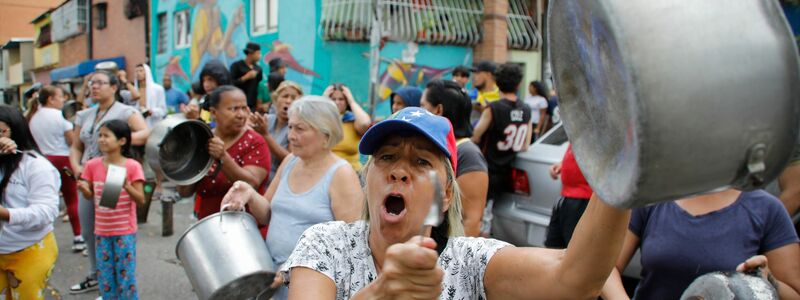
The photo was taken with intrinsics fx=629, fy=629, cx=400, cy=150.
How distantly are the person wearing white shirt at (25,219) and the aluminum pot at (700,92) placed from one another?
424 cm

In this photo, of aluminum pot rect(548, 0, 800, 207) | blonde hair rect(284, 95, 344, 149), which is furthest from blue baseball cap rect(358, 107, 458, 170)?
blonde hair rect(284, 95, 344, 149)

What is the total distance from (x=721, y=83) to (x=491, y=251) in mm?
946

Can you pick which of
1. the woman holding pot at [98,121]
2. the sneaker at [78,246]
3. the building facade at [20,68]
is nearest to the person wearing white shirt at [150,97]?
the sneaker at [78,246]

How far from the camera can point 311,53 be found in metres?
13.8

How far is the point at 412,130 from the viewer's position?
1881 mm

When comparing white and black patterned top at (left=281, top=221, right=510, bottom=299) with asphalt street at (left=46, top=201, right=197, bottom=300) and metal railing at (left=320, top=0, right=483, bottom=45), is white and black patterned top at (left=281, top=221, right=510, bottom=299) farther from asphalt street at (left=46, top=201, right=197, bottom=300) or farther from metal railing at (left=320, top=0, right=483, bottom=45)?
metal railing at (left=320, top=0, right=483, bottom=45)

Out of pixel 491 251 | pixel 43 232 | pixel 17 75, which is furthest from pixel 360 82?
pixel 17 75

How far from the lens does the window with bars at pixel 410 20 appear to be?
13.2 meters

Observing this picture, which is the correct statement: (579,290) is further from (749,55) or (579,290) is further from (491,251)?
(749,55)

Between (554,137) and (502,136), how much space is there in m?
0.67

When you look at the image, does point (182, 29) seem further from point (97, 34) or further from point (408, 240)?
point (408, 240)

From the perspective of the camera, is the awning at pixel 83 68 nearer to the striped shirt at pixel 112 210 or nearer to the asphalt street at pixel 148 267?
the asphalt street at pixel 148 267

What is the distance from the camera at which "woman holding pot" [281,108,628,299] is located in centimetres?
163

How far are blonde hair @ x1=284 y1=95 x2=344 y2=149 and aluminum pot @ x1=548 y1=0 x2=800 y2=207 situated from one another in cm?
272
